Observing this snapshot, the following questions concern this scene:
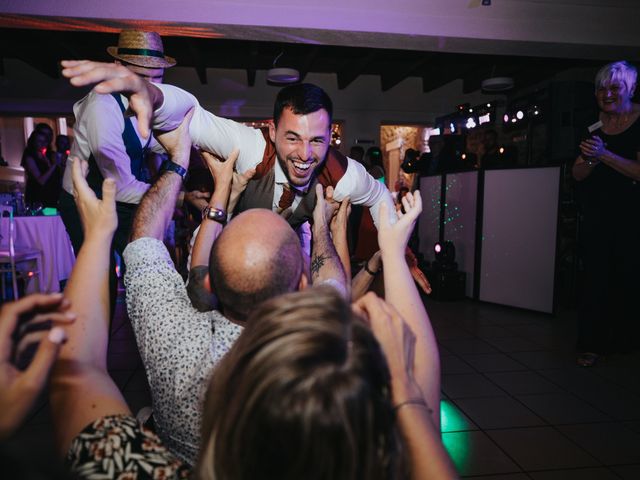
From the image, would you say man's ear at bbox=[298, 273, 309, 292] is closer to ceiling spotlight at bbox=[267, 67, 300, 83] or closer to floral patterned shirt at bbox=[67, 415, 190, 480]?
floral patterned shirt at bbox=[67, 415, 190, 480]

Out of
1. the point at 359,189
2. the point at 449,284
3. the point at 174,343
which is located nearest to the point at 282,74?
the point at 449,284

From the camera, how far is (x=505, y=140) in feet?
29.8

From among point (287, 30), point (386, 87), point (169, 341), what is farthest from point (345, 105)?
point (169, 341)

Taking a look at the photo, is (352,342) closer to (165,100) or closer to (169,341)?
(169,341)

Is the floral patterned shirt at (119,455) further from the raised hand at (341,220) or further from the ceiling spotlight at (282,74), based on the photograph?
the ceiling spotlight at (282,74)

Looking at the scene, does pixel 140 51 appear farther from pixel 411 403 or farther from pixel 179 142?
pixel 411 403

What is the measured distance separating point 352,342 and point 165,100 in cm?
134

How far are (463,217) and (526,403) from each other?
2755mm

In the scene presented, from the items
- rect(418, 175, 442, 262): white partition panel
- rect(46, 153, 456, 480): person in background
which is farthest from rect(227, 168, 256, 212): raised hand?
rect(418, 175, 442, 262): white partition panel

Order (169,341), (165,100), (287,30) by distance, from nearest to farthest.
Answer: (169,341) → (165,100) → (287,30)

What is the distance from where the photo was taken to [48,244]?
4.01 m

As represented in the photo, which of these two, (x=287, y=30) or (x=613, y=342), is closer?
(x=613, y=342)

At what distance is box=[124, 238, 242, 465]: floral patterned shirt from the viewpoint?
0.91 meters

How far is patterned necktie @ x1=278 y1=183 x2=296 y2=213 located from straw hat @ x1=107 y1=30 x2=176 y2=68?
91 centimetres
